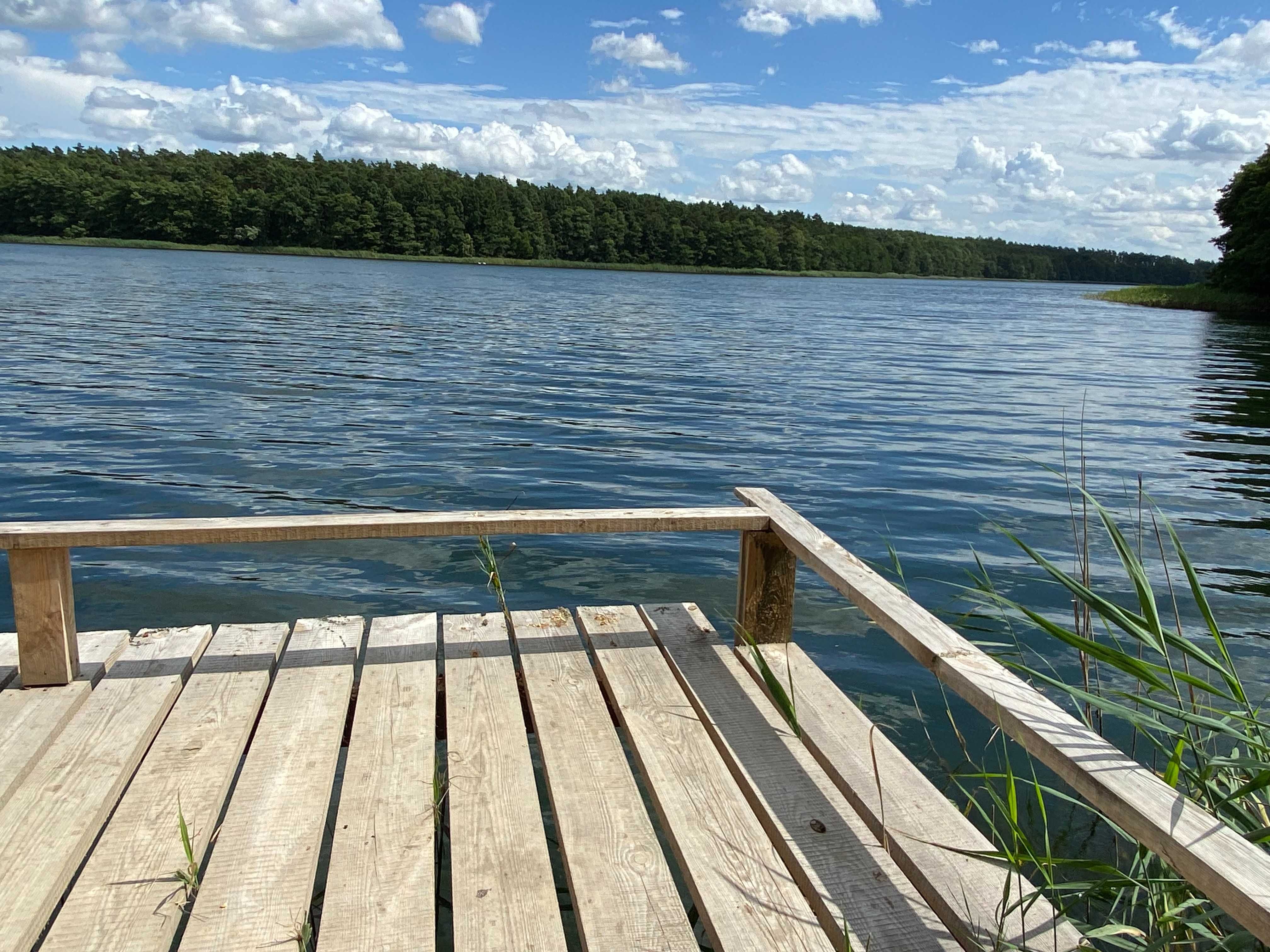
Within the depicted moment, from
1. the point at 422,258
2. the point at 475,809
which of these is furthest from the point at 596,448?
the point at 422,258

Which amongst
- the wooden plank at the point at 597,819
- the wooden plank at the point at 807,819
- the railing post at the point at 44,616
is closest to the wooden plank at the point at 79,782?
the railing post at the point at 44,616

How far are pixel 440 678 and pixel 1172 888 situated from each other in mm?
2686

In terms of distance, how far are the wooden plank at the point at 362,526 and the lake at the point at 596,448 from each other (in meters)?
1.73

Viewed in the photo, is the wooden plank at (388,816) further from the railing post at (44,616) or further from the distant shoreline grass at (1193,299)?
the distant shoreline grass at (1193,299)

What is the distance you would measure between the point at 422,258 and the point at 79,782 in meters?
94.1

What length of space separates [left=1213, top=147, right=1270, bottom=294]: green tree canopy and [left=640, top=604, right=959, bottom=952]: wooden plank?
5159 cm

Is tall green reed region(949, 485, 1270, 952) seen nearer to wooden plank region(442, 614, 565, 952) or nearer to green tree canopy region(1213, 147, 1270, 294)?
wooden plank region(442, 614, 565, 952)

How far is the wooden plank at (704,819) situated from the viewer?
2445mm

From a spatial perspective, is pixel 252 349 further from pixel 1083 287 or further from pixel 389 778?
pixel 1083 287

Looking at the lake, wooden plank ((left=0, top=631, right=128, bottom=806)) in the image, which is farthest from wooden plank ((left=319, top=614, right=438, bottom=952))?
the lake

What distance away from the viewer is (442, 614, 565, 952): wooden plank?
2.41m

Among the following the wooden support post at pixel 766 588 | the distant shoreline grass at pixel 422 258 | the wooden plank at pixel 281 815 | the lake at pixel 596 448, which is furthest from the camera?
the distant shoreline grass at pixel 422 258

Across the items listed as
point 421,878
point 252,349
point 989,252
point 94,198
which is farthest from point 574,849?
point 989,252

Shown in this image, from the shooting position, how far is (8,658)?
3.86 m
